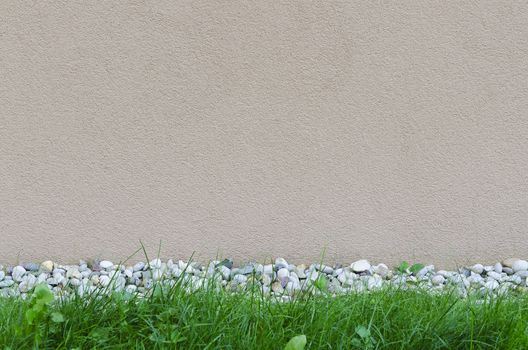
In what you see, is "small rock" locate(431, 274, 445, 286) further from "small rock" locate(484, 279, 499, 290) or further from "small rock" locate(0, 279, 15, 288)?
"small rock" locate(0, 279, 15, 288)

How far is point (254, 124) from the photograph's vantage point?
3990 millimetres

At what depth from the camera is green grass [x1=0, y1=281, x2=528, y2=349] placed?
8.16ft

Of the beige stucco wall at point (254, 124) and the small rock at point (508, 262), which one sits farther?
the small rock at point (508, 262)

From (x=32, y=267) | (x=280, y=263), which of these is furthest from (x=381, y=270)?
(x=32, y=267)

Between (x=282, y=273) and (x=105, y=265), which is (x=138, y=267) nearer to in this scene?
(x=105, y=265)

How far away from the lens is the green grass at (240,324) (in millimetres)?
2488

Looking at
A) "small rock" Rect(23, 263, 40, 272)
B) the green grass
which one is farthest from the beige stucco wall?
the green grass

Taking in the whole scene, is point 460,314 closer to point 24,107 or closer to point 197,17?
point 197,17

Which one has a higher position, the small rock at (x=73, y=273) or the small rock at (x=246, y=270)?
the small rock at (x=246, y=270)

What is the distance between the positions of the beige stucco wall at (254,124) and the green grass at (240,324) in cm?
123

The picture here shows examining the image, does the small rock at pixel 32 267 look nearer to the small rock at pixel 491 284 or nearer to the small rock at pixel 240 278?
the small rock at pixel 240 278

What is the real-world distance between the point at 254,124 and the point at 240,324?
164cm

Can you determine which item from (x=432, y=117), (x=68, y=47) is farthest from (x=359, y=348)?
(x=68, y=47)

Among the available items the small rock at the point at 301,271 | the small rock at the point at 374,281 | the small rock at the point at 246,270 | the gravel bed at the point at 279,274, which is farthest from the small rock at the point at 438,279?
the small rock at the point at 246,270
